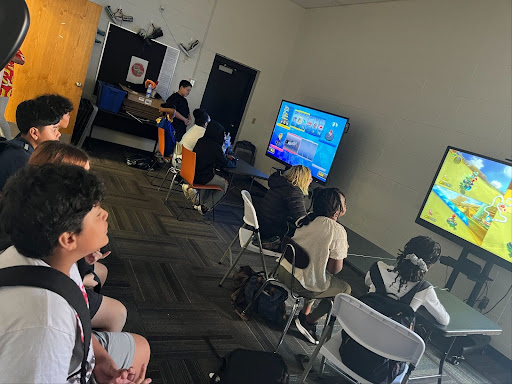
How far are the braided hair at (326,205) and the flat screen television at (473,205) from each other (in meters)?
1.31

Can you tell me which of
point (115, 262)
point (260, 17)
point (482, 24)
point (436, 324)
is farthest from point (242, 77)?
point (436, 324)

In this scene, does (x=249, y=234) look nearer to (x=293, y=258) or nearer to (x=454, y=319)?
(x=293, y=258)

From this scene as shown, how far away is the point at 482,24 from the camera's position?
353 cm

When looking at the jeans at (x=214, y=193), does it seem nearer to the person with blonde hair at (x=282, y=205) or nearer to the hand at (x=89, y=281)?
the person with blonde hair at (x=282, y=205)

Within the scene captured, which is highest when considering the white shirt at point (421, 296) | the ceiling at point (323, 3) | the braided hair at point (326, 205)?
the ceiling at point (323, 3)

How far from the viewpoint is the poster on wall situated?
5969mm

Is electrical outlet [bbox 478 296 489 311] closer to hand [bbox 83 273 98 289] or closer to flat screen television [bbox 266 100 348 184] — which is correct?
flat screen television [bbox 266 100 348 184]

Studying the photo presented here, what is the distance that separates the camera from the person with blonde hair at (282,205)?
9.75 feet

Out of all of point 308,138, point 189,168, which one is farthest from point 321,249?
point 308,138

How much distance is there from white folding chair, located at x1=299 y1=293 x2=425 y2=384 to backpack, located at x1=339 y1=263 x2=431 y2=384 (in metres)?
0.04

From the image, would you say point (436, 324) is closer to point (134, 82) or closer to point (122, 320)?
point (122, 320)

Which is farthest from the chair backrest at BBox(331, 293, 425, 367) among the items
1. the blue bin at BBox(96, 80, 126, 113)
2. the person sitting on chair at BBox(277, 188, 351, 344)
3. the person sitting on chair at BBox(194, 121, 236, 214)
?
the blue bin at BBox(96, 80, 126, 113)

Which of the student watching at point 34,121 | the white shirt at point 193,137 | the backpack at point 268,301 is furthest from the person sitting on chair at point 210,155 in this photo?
the student watching at point 34,121

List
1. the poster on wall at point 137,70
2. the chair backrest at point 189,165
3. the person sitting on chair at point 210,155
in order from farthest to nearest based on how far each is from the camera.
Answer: the poster on wall at point 137,70, the person sitting on chair at point 210,155, the chair backrest at point 189,165
